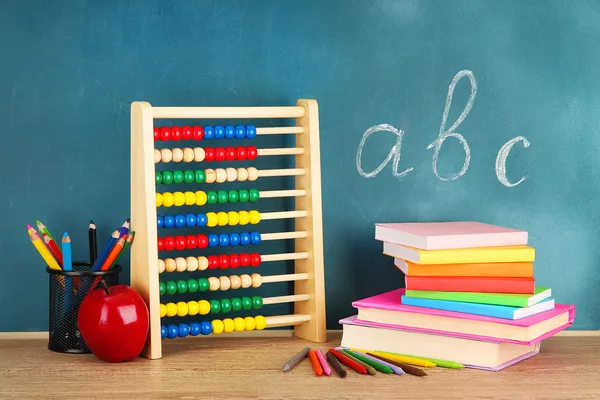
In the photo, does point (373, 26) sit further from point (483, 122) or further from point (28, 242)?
point (28, 242)

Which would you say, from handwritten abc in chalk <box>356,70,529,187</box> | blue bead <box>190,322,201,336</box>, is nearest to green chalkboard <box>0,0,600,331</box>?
handwritten abc in chalk <box>356,70,529,187</box>

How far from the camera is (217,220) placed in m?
1.69

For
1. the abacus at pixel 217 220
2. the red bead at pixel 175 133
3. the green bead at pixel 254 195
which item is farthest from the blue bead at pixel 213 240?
the red bead at pixel 175 133

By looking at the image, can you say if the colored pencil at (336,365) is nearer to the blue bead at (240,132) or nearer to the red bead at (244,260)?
the red bead at (244,260)

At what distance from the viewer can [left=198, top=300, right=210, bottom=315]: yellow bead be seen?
5.48 feet

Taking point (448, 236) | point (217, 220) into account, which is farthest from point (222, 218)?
point (448, 236)

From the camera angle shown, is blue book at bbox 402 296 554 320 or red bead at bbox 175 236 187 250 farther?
red bead at bbox 175 236 187 250

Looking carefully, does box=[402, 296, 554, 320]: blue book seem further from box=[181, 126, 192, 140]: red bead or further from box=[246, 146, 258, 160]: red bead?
box=[181, 126, 192, 140]: red bead

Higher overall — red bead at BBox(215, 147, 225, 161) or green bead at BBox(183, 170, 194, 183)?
red bead at BBox(215, 147, 225, 161)

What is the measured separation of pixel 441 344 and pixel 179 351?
0.52 metres

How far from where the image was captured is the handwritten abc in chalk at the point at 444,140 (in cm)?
184

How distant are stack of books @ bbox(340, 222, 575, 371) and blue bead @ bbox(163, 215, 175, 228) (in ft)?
1.30

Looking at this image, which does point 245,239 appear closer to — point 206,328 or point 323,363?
point 206,328

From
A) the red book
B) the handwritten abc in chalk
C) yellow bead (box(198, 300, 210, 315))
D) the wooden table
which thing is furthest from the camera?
the handwritten abc in chalk
